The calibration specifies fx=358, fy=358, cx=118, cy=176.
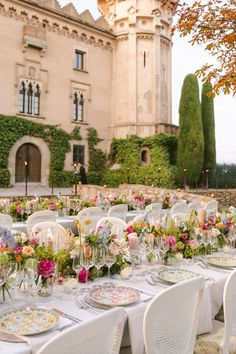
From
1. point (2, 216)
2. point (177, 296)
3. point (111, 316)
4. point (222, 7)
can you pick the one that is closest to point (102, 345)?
point (111, 316)

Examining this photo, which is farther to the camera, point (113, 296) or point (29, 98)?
point (29, 98)

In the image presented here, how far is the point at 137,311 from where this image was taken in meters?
2.59

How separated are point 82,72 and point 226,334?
22.0 metres

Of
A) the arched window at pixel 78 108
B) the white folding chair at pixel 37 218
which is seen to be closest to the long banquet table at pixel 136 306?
the white folding chair at pixel 37 218

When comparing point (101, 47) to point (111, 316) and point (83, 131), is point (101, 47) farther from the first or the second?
point (111, 316)

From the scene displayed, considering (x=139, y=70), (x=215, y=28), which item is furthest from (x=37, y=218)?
(x=139, y=70)

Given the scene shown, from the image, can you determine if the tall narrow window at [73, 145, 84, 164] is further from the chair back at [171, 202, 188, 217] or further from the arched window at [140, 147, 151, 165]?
the chair back at [171, 202, 188, 217]

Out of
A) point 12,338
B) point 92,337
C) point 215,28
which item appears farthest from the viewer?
point 215,28

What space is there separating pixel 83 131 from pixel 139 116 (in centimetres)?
381

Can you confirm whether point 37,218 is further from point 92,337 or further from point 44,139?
point 44,139

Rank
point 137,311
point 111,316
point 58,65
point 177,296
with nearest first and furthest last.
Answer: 1. point 111,316
2. point 177,296
3. point 137,311
4. point 58,65

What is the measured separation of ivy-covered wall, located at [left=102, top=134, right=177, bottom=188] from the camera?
70.7ft

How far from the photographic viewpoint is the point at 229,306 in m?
2.83

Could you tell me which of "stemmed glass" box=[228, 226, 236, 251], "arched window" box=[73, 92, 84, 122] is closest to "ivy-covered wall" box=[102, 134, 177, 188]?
"arched window" box=[73, 92, 84, 122]
